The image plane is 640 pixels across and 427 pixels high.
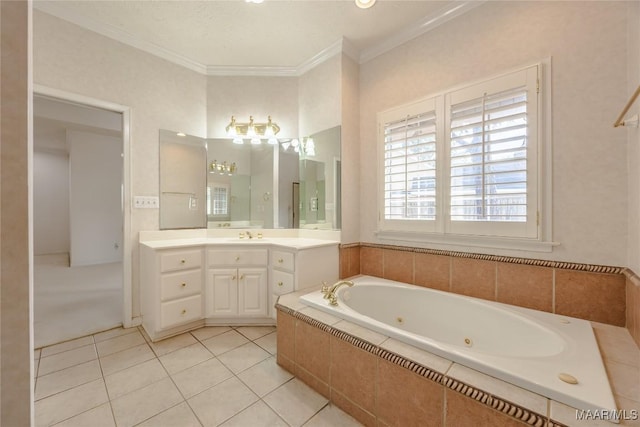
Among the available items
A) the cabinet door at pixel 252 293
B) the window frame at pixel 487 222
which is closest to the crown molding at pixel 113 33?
the window frame at pixel 487 222

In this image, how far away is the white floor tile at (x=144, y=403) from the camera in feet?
4.53

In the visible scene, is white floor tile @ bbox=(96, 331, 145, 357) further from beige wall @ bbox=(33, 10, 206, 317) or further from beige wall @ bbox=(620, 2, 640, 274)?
beige wall @ bbox=(620, 2, 640, 274)

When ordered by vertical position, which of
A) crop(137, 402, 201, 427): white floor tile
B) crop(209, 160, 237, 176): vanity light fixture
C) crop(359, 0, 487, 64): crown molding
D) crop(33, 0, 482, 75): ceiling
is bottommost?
crop(137, 402, 201, 427): white floor tile

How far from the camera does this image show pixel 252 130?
292 cm

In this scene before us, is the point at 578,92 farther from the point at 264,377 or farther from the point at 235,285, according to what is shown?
the point at 235,285

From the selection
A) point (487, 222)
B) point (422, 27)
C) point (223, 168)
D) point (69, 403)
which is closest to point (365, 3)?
point (422, 27)

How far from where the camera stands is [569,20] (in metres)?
1.58

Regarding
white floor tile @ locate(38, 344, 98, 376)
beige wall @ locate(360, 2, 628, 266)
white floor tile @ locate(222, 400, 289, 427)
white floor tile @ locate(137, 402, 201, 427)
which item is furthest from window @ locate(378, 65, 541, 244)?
white floor tile @ locate(38, 344, 98, 376)

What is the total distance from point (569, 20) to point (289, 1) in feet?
6.08

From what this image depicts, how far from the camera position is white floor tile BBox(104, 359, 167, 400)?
5.22 feet

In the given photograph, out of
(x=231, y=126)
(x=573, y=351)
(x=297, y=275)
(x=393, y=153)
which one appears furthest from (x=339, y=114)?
(x=573, y=351)

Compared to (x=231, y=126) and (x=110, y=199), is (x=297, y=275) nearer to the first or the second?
(x=231, y=126)

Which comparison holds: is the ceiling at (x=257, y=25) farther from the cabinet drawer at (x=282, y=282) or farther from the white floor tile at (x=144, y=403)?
the white floor tile at (x=144, y=403)

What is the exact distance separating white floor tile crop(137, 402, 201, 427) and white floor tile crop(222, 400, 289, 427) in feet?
0.60
